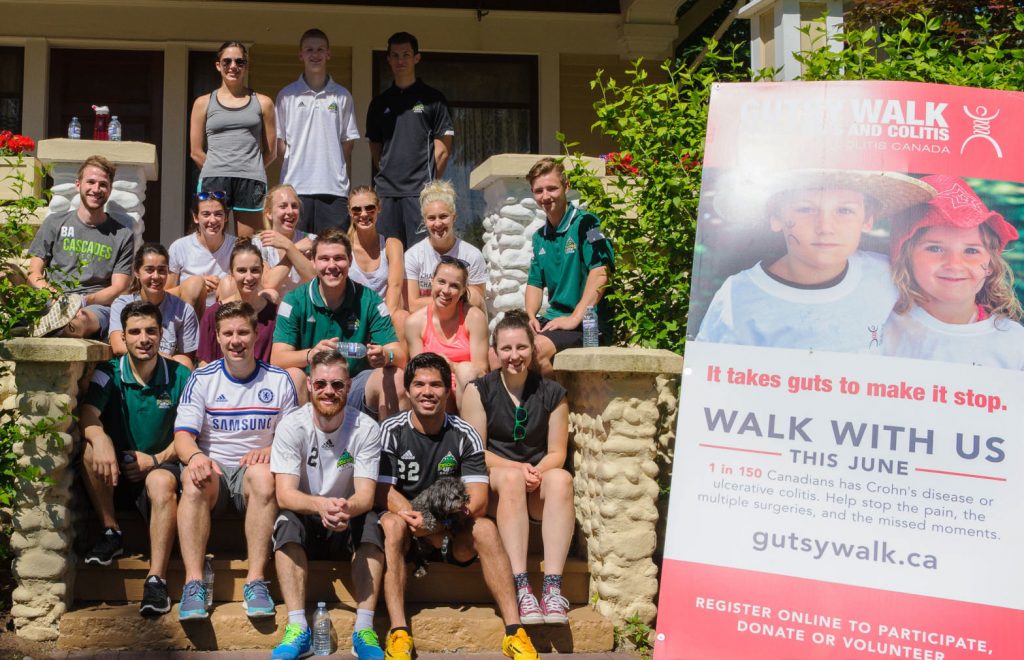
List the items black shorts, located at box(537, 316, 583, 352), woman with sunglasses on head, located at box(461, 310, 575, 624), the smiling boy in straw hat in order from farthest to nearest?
black shorts, located at box(537, 316, 583, 352) → woman with sunglasses on head, located at box(461, 310, 575, 624) → the smiling boy in straw hat

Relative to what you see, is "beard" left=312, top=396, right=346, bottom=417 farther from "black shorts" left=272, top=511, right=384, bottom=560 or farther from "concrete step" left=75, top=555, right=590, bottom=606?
"concrete step" left=75, top=555, right=590, bottom=606

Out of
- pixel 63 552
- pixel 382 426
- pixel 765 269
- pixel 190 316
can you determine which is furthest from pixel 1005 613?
pixel 190 316

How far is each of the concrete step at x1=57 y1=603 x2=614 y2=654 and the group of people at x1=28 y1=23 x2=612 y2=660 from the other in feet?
0.31

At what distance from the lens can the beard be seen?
4.93 meters

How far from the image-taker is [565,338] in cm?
585

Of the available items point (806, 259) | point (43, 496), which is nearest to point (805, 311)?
point (806, 259)

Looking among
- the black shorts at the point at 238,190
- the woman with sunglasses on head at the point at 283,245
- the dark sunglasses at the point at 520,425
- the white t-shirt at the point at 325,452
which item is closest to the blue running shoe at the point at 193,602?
the white t-shirt at the point at 325,452

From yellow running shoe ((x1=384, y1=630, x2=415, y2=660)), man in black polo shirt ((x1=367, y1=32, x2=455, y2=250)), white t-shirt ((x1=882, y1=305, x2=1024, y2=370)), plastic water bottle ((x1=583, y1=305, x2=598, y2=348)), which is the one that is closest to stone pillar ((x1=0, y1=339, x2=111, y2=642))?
yellow running shoe ((x1=384, y1=630, x2=415, y2=660))

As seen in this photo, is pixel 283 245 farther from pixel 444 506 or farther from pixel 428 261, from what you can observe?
pixel 444 506

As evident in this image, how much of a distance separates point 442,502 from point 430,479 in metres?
0.20

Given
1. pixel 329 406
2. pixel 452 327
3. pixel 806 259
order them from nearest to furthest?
pixel 806 259 < pixel 329 406 < pixel 452 327

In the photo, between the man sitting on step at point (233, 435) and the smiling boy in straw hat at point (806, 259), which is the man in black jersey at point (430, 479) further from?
the smiling boy in straw hat at point (806, 259)

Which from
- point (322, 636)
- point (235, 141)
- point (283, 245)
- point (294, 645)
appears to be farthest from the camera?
point (235, 141)

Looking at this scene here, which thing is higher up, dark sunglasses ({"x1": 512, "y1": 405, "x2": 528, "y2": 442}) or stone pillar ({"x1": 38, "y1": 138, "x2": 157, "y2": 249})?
stone pillar ({"x1": 38, "y1": 138, "x2": 157, "y2": 249})
